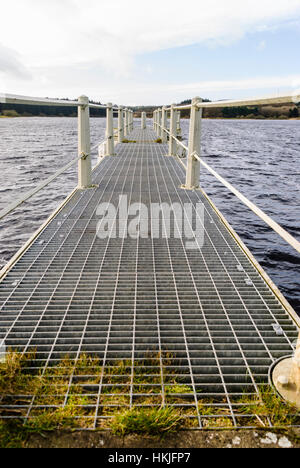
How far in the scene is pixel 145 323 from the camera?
8.63 feet

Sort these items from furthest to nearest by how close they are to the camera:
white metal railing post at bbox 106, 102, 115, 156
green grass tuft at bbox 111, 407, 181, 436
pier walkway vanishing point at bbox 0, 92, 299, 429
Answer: white metal railing post at bbox 106, 102, 115, 156
pier walkway vanishing point at bbox 0, 92, 299, 429
green grass tuft at bbox 111, 407, 181, 436

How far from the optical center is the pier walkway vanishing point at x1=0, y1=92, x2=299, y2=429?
1.96 metres

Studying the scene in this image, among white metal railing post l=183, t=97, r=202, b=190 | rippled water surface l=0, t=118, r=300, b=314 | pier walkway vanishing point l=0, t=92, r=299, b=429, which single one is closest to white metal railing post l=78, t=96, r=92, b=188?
white metal railing post l=183, t=97, r=202, b=190

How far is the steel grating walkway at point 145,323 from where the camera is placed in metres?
1.97

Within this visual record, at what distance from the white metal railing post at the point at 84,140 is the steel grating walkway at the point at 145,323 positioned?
82.4 inches

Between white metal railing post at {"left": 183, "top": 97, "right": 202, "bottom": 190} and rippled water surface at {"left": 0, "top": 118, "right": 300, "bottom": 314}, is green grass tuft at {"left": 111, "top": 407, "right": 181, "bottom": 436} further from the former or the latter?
rippled water surface at {"left": 0, "top": 118, "right": 300, "bottom": 314}

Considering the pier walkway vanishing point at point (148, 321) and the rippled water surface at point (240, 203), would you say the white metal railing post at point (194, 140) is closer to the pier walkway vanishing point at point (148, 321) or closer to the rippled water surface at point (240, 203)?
the pier walkway vanishing point at point (148, 321)

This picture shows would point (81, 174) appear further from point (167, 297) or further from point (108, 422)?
point (108, 422)

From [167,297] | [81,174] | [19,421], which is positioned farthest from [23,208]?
[19,421]

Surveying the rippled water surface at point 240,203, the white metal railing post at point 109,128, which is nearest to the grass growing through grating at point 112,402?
the rippled water surface at point 240,203

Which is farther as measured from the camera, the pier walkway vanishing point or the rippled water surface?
the rippled water surface

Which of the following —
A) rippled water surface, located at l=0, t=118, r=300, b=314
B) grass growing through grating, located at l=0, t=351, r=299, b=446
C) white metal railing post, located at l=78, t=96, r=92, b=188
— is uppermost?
white metal railing post, located at l=78, t=96, r=92, b=188

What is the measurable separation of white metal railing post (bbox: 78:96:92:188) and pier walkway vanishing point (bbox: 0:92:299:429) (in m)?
1.95
